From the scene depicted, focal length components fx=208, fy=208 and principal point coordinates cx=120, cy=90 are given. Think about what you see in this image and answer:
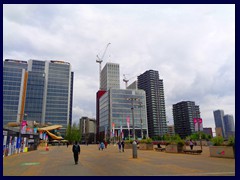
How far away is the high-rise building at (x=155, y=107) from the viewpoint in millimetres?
174875

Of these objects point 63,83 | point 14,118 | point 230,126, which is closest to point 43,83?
point 63,83

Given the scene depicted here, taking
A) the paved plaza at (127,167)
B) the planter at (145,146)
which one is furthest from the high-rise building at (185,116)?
the paved plaza at (127,167)

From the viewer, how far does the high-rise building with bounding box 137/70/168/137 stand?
17488 centimetres

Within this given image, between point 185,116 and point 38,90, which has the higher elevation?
point 38,90

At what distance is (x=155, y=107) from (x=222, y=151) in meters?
169

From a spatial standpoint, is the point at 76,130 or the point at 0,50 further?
the point at 76,130

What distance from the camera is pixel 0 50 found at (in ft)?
30.3

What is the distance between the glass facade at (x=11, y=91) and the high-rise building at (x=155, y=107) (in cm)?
10600

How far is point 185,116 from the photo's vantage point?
→ 512 ft

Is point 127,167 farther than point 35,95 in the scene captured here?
No

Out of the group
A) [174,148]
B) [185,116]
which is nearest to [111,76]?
[185,116]

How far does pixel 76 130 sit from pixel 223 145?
331 ft

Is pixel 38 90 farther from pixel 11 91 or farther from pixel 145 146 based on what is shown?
pixel 145 146
